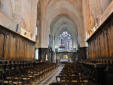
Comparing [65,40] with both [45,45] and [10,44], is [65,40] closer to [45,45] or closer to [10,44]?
[45,45]

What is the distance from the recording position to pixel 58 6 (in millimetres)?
25344

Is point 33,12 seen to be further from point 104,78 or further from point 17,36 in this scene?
point 104,78

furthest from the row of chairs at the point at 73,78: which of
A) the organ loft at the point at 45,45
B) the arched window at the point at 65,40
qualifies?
the arched window at the point at 65,40

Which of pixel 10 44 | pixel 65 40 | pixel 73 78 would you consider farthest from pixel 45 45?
pixel 73 78

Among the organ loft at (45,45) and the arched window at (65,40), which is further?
the arched window at (65,40)

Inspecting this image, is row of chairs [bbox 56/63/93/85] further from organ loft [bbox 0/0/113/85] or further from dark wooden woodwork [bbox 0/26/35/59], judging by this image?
dark wooden woodwork [bbox 0/26/35/59]

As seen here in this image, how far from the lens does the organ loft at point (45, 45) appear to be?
4378 mm

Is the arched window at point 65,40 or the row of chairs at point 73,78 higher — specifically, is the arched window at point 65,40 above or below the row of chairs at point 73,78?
above

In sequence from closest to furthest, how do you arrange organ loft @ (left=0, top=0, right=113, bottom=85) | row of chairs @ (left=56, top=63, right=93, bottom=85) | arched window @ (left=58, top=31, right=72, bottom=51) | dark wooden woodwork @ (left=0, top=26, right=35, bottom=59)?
row of chairs @ (left=56, top=63, right=93, bottom=85), organ loft @ (left=0, top=0, right=113, bottom=85), dark wooden woodwork @ (left=0, top=26, right=35, bottom=59), arched window @ (left=58, top=31, right=72, bottom=51)

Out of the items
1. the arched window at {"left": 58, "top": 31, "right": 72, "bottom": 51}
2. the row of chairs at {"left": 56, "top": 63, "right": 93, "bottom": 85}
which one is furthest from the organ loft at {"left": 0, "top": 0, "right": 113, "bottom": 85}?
the arched window at {"left": 58, "top": 31, "right": 72, "bottom": 51}

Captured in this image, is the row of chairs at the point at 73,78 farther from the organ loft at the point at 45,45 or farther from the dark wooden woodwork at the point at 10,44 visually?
the dark wooden woodwork at the point at 10,44

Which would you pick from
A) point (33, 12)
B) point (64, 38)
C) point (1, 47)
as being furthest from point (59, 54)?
point (1, 47)

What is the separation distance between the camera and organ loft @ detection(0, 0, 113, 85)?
14.4 feet

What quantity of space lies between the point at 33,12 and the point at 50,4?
8.05 m
